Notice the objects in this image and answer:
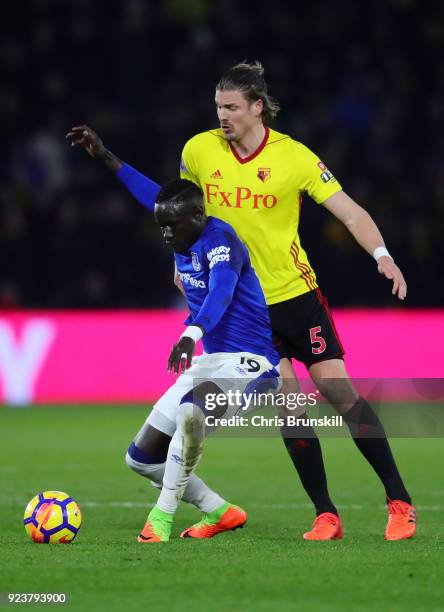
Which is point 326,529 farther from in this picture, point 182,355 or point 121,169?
point 121,169

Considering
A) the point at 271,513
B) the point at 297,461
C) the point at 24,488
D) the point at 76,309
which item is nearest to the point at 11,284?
the point at 76,309

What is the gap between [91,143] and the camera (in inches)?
271

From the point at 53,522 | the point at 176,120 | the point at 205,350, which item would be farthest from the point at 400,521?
the point at 176,120

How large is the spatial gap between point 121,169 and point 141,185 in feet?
0.55

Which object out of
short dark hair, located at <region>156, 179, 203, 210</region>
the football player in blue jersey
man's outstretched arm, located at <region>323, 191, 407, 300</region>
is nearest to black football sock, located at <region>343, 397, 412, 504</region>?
the football player in blue jersey

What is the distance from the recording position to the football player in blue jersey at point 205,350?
610cm

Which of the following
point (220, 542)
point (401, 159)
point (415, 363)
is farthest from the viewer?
point (401, 159)

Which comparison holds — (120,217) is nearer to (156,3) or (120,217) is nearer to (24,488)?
(156,3)

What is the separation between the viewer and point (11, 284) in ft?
49.9

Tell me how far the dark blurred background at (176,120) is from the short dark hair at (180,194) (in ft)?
26.6

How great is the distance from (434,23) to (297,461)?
1217cm

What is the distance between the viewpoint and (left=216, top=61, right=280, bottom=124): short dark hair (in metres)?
6.50

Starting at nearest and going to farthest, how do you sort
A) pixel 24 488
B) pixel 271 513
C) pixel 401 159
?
pixel 271 513
pixel 24 488
pixel 401 159

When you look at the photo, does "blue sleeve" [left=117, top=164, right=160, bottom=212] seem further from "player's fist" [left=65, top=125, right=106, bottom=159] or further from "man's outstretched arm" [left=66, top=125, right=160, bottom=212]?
"player's fist" [left=65, top=125, right=106, bottom=159]
